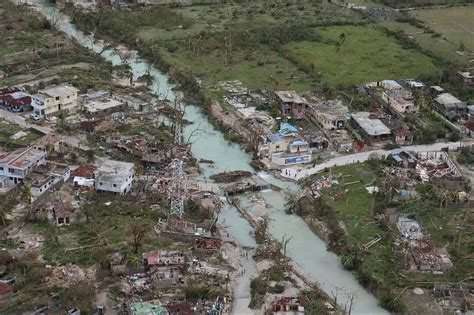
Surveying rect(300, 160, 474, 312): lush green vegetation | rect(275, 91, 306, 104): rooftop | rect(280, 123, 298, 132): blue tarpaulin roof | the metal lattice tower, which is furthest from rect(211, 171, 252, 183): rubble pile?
rect(275, 91, 306, 104): rooftop

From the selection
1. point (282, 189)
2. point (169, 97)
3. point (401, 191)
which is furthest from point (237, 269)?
point (169, 97)

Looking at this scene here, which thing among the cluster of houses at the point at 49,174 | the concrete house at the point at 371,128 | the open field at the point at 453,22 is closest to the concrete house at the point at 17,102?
the cluster of houses at the point at 49,174

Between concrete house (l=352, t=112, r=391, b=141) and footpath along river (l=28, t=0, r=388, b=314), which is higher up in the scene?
concrete house (l=352, t=112, r=391, b=141)

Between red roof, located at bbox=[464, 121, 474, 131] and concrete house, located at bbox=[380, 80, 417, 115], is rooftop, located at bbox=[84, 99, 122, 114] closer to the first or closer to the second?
concrete house, located at bbox=[380, 80, 417, 115]

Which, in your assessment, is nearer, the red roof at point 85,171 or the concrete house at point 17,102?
the red roof at point 85,171

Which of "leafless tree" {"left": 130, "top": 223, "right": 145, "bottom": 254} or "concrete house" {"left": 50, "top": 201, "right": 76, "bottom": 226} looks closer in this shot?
"leafless tree" {"left": 130, "top": 223, "right": 145, "bottom": 254}

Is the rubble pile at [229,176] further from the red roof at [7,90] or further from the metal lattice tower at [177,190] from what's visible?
the red roof at [7,90]
